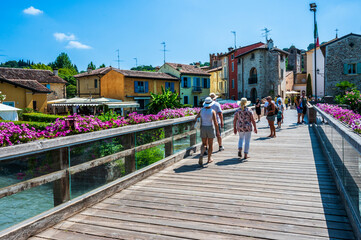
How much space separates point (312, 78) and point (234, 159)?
51971mm

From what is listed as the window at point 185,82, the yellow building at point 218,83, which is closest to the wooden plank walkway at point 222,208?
the window at point 185,82

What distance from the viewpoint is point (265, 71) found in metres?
45.6

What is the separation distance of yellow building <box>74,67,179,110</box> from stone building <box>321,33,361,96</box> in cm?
2199

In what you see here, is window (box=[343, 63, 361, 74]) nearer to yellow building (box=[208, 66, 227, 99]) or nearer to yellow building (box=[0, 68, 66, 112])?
yellow building (box=[208, 66, 227, 99])

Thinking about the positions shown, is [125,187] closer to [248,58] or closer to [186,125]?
[186,125]

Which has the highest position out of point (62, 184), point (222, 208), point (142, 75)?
point (142, 75)

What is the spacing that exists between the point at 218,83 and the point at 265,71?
49.2ft

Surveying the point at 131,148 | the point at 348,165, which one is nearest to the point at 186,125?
the point at 131,148

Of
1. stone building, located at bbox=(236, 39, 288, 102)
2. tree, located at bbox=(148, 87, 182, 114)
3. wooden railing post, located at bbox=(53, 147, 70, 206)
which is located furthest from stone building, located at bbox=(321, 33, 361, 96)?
wooden railing post, located at bbox=(53, 147, 70, 206)

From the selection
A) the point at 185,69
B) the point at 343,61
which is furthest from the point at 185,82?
the point at 343,61

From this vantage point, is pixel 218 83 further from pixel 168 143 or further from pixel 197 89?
pixel 168 143

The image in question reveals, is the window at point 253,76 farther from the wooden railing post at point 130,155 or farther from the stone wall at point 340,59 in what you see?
the wooden railing post at point 130,155

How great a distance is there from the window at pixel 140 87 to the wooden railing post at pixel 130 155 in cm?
Answer: 3587

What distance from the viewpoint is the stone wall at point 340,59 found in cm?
3638
